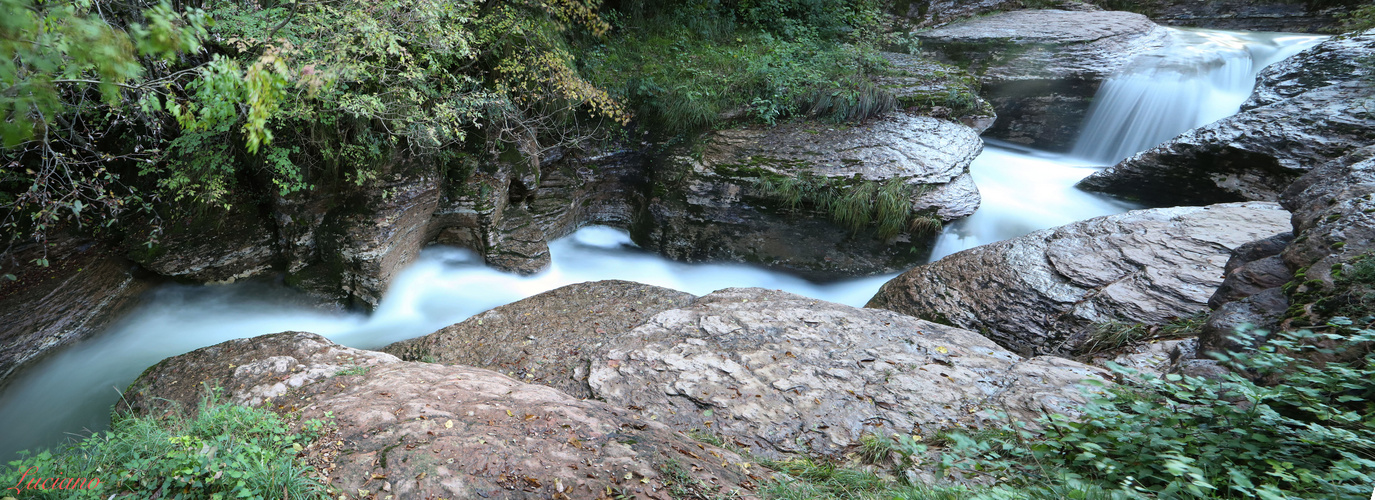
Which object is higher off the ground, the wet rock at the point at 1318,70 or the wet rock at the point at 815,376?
the wet rock at the point at 1318,70

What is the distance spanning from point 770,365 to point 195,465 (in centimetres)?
335

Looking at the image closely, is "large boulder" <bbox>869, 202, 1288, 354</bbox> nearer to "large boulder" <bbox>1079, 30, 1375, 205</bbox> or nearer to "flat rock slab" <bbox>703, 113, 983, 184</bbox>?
"large boulder" <bbox>1079, 30, 1375, 205</bbox>

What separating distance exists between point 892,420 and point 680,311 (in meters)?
2.32

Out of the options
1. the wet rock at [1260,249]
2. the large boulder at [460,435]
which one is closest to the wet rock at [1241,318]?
the wet rock at [1260,249]

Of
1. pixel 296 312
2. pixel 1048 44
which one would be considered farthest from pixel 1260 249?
pixel 296 312

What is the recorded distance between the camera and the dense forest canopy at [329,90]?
2205 millimetres

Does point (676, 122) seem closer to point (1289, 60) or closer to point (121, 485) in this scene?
point (121, 485)

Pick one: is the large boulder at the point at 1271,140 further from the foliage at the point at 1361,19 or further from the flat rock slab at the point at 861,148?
the flat rock slab at the point at 861,148

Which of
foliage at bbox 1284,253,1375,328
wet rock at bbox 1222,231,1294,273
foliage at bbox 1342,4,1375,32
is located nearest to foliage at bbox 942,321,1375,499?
→ foliage at bbox 1284,253,1375,328

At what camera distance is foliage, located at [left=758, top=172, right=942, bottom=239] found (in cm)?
718

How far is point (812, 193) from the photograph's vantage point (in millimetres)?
7398

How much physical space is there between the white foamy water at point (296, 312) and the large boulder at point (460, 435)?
192 centimetres

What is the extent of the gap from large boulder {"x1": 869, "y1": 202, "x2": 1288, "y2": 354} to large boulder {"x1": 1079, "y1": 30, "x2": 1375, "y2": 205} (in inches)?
61.2

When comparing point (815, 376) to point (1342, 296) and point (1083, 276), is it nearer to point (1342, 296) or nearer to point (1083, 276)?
point (1342, 296)
